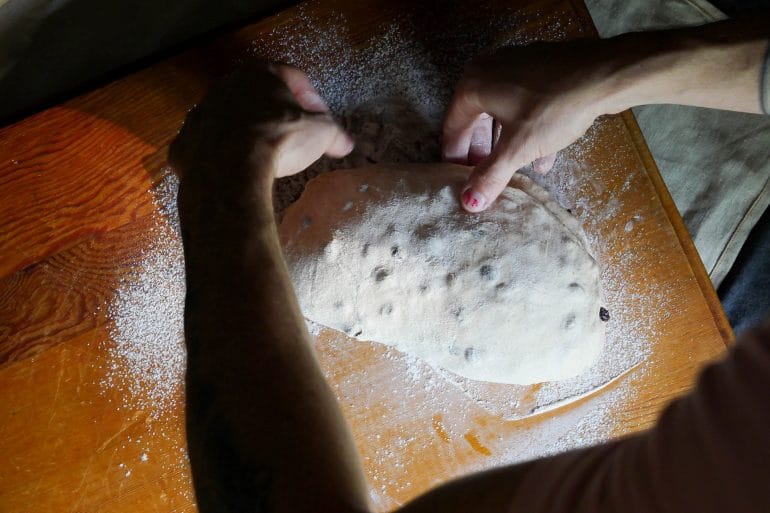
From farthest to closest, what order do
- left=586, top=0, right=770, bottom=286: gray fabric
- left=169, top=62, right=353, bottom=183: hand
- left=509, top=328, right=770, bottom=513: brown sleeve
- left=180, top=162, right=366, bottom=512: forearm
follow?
left=586, top=0, right=770, bottom=286: gray fabric, left=169, top=62, right=353, bottom=183: hand, left=180, top=162, right=366, bottom=512: forearm, left=509, top=328, right=770, bottom=513: brown sleeve

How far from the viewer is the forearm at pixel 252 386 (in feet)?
1.76

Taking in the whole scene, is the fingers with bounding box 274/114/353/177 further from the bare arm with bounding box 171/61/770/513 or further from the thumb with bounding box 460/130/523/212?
the thumb with bounding box 460/130/523/212

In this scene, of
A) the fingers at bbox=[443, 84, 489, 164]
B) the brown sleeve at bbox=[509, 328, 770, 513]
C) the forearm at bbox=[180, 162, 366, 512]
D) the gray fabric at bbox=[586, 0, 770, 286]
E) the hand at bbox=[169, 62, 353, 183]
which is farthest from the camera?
the gray fabric at bbox=[586, 0, 770, 286]

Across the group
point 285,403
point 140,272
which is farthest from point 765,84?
point 140,272

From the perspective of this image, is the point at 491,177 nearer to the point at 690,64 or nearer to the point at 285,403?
the point at 690,64

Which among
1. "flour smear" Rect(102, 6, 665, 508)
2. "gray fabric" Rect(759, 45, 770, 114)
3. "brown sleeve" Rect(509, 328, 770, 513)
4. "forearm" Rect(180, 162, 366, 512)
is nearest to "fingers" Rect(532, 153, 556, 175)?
"flour smear" Rect(102, 6, 665, 508)

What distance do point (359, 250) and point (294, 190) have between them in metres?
0.17

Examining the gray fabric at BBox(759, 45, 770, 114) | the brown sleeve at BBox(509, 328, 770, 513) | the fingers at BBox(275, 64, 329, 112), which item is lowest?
the gray fabric at BBox(759, 45, 770, 114)

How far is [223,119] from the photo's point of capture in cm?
74

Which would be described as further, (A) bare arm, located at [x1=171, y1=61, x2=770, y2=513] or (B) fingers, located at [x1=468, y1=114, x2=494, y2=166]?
(B) fingers, located at [x1=468, y1=114, x2=494, y2=166]

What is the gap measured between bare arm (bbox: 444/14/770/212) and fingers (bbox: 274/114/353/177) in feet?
0.67

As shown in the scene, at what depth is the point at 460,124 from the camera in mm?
857

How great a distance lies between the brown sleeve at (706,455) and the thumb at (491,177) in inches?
18.8

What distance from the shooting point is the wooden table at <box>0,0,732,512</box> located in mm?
954
